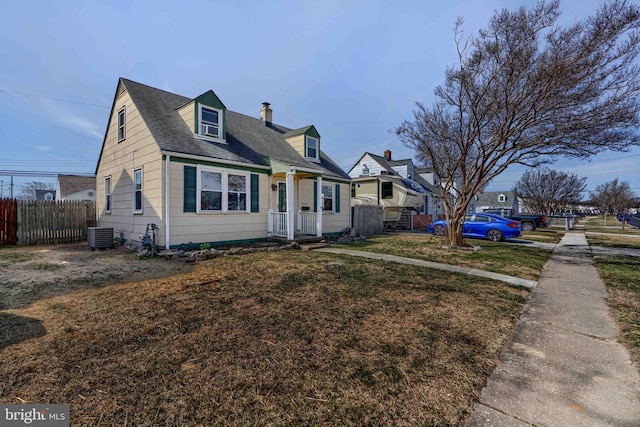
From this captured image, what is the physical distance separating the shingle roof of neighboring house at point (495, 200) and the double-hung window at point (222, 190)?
47652 mm

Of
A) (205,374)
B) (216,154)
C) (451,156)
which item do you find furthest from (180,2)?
(451,156)

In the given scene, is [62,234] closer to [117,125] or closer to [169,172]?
[117,125]

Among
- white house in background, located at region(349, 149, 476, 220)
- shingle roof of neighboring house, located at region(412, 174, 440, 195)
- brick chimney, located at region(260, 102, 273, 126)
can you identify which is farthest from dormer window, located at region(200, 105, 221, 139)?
shingle roof of neighboring house, located at region(412, 174, 440, 195)

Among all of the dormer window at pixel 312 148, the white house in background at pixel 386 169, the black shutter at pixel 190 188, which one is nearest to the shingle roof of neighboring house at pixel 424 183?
the white house in background at pixel 386 169

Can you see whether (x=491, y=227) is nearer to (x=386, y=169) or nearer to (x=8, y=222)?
(x=386, y=169)

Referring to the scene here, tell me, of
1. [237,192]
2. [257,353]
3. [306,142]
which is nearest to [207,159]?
[237,192]

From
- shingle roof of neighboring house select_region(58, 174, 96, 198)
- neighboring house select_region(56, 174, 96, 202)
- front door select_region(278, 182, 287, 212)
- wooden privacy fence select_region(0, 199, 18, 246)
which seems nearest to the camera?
wooden privacy fence select_region(0, 199, 18, 246)

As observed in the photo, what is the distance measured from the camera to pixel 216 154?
10102 millimetres

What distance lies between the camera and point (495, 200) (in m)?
50.8

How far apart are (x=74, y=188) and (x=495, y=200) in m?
64.4

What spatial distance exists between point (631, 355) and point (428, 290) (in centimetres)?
268

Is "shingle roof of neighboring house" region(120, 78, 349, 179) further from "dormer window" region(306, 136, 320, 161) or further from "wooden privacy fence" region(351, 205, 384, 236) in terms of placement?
"wooden privacy fence" region(351, 205, 384, 236)

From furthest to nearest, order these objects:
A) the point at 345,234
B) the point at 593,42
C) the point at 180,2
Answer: the point at 345,234
the point at 180,2
the point at 593,42

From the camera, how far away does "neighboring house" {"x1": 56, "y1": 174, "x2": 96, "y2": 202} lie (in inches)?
1363
